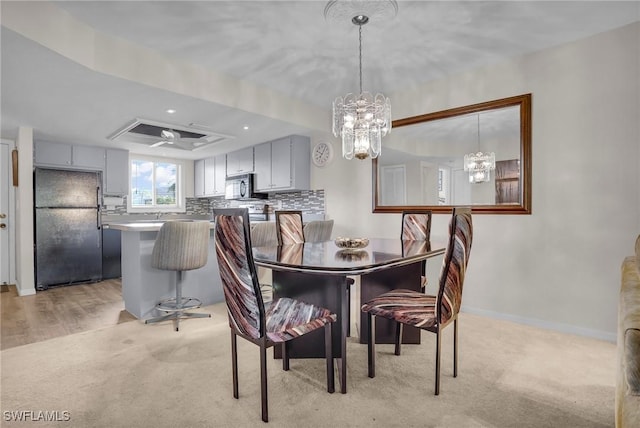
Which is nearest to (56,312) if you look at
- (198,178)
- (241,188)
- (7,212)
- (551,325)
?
(7,212)

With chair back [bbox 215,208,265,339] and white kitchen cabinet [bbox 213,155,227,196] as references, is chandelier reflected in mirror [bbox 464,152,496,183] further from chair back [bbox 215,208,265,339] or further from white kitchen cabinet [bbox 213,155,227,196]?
white kitchen cabinet [bbox 213,155,227,196]

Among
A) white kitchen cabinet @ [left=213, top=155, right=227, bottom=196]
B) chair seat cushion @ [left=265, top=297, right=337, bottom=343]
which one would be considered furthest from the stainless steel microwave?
chair seat cushion @ [left=265, top=297, right=337, bottom=343]

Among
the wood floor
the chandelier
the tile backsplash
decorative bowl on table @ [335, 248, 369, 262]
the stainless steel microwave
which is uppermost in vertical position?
the chandelier

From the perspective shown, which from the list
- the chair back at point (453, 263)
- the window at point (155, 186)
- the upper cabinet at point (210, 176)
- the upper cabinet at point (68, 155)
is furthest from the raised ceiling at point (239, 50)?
the window at point (155, 186)

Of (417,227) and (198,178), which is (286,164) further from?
(198,178)

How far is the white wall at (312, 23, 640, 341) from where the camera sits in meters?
2.44

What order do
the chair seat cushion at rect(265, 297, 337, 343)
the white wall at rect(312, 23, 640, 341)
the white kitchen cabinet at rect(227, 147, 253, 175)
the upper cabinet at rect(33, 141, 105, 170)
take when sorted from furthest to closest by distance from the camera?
the white kitchen cabinet at rect(227, 147, 253, 175)
the upper cabinet at rect(33, 141, 105, 170)
the white wall at rect(312, 23, 640, 341)
the chair seat cushion at rect(265, 297, 337, 343)

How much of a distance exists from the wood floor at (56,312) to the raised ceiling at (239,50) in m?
1.99

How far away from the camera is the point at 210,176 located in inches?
242

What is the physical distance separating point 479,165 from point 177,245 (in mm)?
2787

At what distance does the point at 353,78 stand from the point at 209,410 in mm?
3009

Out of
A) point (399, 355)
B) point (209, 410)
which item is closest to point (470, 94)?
point (399, 355)

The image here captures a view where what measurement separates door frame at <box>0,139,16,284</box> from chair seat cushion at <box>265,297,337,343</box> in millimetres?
4692

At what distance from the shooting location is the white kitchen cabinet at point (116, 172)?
515 cm
